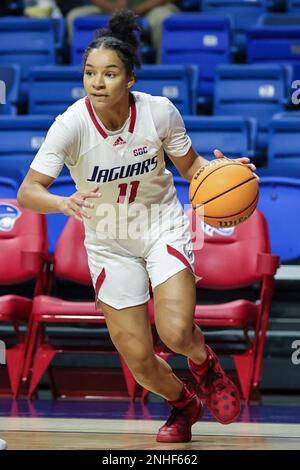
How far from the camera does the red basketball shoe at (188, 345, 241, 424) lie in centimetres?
424

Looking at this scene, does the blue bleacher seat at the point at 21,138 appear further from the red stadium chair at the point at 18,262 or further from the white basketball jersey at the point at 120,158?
the white basketball jersey at the point at 120,158

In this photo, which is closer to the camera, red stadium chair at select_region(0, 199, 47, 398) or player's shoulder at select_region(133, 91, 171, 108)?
player's shoulder at select_region(133, 91, 171, 108)

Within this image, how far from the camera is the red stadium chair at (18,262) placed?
225 inches

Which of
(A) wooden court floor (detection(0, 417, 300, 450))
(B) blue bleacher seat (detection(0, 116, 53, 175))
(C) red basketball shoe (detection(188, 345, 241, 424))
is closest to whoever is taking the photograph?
(A) wooden court floor (detection(0, 417, 300, 450))

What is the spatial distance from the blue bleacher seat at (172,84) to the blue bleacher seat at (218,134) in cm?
97

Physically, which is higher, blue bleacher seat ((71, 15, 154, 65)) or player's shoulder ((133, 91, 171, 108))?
player's shoulder ((133, 91, 171, 108))

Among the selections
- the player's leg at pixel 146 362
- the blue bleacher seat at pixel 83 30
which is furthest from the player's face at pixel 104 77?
the blue bleacher seat at pixel 83 30

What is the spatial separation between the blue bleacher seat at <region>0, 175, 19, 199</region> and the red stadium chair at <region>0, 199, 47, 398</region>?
0.25 meters

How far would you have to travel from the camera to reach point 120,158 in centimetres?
408

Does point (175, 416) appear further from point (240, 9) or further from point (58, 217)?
point (240, 9)

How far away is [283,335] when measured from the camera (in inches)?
233

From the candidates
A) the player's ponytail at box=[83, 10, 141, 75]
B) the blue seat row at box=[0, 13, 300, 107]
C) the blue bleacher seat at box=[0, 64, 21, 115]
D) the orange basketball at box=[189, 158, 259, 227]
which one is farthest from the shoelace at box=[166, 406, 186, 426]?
the blue seat row at box=[0, 13, 300, 107]

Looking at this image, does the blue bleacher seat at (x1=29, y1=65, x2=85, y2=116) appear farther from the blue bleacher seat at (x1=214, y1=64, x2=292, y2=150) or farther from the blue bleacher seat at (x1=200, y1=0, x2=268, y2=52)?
the blue bleacher seat at (x1=200, y1=0, x2=268, y2=52)

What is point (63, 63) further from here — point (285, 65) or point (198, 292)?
point (198, 292)
